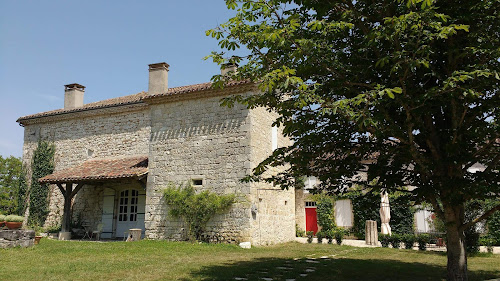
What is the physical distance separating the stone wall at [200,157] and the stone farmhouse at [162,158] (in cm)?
3

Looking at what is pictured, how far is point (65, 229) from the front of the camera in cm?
1558

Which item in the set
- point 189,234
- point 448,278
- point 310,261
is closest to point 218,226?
point 189,234

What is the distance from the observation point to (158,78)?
15.3m

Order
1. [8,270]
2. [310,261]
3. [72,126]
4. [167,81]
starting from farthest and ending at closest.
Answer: [72,126] < [167,81] < [310,261] < [8,270]

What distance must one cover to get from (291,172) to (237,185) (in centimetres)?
590

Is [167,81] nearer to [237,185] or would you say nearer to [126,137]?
[126,137]

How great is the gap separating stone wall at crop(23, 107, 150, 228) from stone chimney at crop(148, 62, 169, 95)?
54.5 inches

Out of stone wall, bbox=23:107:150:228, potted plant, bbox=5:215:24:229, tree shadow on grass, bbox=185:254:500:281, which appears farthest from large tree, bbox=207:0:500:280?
stone wall, bbox=23:107:150:228

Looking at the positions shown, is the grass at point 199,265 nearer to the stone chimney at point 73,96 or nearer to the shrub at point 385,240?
the shrub at point 385,240

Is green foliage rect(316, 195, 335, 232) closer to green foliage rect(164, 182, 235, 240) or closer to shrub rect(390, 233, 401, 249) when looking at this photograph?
shrub rect(390, 233, 401, 249)

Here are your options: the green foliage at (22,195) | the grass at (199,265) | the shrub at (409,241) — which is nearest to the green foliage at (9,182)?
the green foliage at (22,195)

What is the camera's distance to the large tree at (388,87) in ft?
16.4

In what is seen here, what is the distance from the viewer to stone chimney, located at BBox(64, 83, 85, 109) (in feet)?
61.4

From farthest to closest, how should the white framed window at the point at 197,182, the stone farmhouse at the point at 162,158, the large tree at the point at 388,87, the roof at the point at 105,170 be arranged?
the roof at the point at 105,170
the white framed window at the point at 197,182
the stone farmhouse at the point at 162,158
the large tree at the point at 388,87
